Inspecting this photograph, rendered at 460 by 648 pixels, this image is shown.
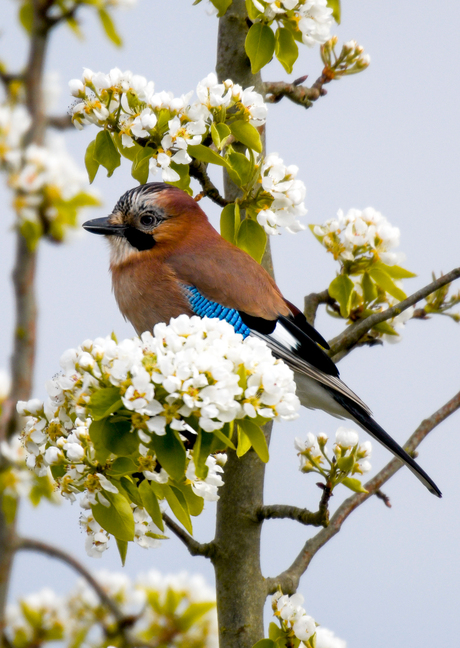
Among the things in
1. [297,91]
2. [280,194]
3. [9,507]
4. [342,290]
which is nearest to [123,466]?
[9,507]

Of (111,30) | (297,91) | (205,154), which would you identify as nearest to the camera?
(111,30)

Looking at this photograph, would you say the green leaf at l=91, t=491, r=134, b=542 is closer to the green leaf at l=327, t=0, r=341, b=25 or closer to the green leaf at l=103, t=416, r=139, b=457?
the green leaf at l=103, t=416, r=139, b=457

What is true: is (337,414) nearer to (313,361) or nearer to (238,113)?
(313,361)

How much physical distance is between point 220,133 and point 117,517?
1.34 m

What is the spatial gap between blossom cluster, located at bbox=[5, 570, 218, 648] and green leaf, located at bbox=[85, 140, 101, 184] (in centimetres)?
145

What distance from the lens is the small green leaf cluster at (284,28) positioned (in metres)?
2.93

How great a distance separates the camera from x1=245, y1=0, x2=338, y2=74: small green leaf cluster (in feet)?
9.61

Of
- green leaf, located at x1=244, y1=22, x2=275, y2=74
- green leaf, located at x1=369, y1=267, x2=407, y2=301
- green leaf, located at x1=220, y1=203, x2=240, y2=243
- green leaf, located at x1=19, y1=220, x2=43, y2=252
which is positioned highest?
green leaf, located at x1=244, y1=22, x2=275, y2=74

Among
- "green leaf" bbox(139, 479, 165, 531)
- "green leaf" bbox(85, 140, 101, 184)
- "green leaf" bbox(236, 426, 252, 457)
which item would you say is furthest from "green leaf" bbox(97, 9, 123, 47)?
"green leaf" bbox(85, 140, 101, 184)

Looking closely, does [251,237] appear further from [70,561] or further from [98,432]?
[70,561]

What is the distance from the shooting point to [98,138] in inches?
118

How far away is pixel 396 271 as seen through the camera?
341 centimetres

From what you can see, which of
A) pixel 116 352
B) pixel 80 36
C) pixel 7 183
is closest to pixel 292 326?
pixel 116 352

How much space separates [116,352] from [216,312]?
1.44m
